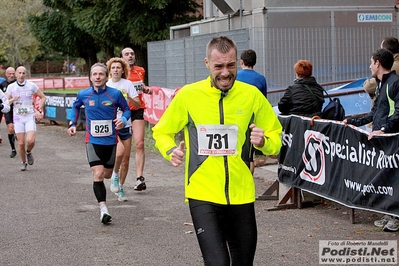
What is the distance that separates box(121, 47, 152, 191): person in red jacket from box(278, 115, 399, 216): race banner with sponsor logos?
7.82 ft

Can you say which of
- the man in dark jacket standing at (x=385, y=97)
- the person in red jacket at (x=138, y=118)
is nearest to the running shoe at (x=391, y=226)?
the man in dark jacket standing at (x=385, y=97)

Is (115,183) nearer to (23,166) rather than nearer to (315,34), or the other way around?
(23,166)

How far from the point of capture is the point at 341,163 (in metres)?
8.73

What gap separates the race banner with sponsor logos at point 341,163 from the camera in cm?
780

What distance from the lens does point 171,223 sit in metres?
9.14

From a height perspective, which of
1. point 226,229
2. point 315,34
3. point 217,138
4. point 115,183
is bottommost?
point 115,183

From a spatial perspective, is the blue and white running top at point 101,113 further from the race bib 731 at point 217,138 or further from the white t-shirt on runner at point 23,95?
the white t-shirt on runner at point 23,95

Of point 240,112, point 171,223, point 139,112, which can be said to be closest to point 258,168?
point 139,112

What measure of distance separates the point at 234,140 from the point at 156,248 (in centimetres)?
303

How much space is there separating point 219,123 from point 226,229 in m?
0.73

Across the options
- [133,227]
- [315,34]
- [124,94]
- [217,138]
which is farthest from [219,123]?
[315,34]

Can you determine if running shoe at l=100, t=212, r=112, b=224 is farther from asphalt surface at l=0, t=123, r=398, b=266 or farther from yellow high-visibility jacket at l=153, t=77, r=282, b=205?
yellow high-visibility jacket at l=153, t=77, r=282, b=205

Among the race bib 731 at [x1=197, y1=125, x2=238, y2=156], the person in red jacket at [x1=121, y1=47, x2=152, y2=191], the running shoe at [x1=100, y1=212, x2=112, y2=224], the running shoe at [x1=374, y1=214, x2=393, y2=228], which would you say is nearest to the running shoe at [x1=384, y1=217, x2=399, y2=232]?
the running shoe at [x1=374, y1=214, x2=393, y2=228]

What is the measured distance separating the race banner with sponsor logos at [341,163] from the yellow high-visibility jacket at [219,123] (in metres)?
2.87
